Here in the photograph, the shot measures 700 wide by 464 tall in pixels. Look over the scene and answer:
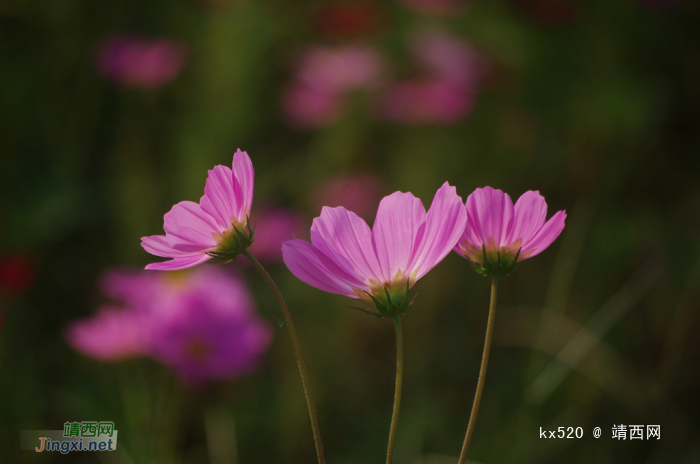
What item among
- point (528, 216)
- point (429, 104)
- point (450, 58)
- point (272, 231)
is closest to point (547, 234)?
point (528, 216)

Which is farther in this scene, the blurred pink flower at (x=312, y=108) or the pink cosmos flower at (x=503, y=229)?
the blurred pink flower at (x=312, y=108)

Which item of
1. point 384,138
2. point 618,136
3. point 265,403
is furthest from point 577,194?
point 265,403

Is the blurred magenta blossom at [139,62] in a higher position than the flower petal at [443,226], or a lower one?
higher

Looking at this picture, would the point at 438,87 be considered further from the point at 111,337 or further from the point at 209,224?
the point at 209,224

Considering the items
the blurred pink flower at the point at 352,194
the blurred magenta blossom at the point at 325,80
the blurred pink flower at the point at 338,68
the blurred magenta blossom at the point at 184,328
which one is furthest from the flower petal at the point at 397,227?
the blurred pink flower at the point at 338,68

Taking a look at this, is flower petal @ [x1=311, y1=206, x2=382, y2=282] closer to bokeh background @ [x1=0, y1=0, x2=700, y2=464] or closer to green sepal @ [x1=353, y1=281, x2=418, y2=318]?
green sepal @ [x1=353, y1=281, x2=418, y2=318]

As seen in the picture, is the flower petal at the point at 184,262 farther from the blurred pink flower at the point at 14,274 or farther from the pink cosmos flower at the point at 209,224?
the blurred pink flower at the point at 14,274

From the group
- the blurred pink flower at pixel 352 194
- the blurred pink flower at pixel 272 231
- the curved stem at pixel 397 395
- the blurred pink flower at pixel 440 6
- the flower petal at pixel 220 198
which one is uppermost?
the blurred pink flower at pixel 440 6
